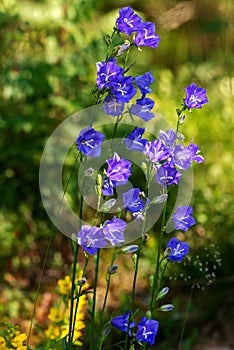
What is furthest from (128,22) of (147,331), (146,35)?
(147,331)

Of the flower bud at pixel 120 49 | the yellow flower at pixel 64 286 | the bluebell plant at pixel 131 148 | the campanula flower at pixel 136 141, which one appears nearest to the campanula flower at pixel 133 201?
the bluebell plant at pixel 131 148

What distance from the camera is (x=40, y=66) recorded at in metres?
3.20

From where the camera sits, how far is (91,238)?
1513mm

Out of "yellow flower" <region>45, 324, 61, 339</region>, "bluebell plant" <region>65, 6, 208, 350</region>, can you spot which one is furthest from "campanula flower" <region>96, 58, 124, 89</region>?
"yellow flower" <region>45, 324, 61, 339</region>

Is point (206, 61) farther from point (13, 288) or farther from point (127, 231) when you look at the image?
point (13, 288)

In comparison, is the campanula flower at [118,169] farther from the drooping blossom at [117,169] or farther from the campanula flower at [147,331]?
the campanula flower at [147,331]

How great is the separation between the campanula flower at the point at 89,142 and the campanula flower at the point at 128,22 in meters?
0.25

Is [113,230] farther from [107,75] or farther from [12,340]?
[12,340]

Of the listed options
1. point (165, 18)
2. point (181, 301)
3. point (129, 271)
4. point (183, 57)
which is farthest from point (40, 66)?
point (183, 57)

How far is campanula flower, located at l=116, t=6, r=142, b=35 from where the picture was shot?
5.07ft

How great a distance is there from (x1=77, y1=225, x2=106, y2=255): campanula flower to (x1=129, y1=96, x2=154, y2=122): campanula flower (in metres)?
0.30

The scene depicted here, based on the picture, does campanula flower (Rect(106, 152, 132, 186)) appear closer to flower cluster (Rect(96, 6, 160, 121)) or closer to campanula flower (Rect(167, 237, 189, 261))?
flower cluster (Rect(96, 6, 160, 121))

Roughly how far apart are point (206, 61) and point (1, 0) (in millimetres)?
1707

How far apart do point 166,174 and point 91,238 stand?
0.24m
